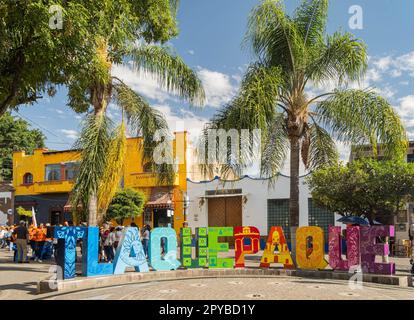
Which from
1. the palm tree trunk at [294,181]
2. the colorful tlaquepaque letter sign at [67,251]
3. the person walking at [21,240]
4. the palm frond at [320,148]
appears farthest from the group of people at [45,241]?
the palm frond at [320,148]

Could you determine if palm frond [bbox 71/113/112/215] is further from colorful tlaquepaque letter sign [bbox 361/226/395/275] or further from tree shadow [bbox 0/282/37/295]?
colorful tlaquepaque letter sign [bbox 361/226/395/275]

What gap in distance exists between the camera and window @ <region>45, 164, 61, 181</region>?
35469 millimetres

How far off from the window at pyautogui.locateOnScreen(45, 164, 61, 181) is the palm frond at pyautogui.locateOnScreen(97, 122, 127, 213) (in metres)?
23.0

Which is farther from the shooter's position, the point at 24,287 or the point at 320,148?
the point at 320,148

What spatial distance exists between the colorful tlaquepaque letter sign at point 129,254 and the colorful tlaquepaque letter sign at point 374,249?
20.1ft

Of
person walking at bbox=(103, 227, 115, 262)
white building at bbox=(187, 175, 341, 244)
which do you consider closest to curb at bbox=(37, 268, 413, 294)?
person walking at bbox=(103, 227, 115, 262)

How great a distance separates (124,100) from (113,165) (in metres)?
2.26

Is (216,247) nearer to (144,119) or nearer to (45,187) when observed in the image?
(144,119)

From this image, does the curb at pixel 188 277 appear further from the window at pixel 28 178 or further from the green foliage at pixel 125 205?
the window at pixel 28 178

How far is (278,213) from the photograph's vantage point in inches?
1138

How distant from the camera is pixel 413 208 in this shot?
25.9 meters

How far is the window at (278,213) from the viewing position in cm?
2866

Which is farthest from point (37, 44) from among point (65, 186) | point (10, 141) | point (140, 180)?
point (10, 141)
